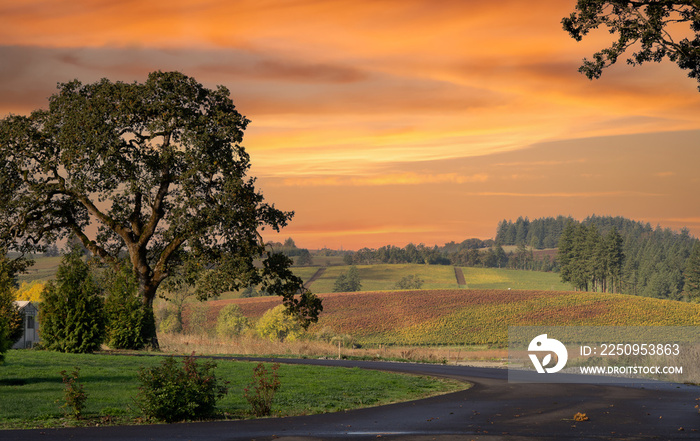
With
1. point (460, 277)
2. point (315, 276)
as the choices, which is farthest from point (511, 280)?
point (315, 276)

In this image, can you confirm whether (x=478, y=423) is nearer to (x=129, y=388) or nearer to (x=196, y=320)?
(x=129, y=388)

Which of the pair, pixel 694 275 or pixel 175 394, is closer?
pixel 175 394

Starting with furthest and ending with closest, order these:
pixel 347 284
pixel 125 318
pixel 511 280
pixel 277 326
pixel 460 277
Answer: pixel 460 277
pixel 511 280
pixel 347 284
pixel 277 326
pixel 125 318

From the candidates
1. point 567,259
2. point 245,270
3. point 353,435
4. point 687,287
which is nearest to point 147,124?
point 245,270

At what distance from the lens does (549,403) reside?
20062 mm

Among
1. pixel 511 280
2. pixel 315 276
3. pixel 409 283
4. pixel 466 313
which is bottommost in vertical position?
pixel 466 313

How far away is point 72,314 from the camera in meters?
35.9

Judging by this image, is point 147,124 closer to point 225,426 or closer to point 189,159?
point 189,159

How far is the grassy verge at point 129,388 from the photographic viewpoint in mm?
17891

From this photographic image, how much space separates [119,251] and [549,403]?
1328 inches

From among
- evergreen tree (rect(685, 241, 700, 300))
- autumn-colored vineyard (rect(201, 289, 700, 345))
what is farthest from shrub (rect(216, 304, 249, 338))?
evergreen tree (rect(685, 241, 700, 300))

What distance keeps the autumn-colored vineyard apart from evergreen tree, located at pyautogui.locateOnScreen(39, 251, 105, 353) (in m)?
55.3

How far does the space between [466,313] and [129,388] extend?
8213cm

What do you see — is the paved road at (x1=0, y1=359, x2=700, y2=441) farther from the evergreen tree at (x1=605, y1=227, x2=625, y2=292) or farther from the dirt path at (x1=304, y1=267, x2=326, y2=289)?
the evergreen tree at (x1=605, y1=227, x2=625, y2=292)
